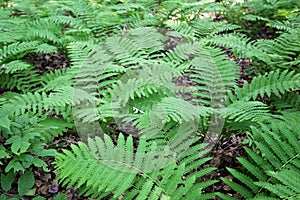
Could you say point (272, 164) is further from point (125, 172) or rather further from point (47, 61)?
point (47, 61)

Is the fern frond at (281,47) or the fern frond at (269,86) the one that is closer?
the fern frond at (269,86)

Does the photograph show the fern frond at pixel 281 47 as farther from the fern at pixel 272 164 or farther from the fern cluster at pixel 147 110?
the fern at pixel 272 164

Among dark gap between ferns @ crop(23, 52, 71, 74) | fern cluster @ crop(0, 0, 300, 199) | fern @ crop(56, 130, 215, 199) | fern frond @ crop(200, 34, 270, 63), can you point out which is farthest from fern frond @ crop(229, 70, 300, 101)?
dark gap between ferns @ crop(23, 52, 71, 74)

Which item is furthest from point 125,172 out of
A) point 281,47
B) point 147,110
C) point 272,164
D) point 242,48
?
point 281,47

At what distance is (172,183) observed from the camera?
2000mm

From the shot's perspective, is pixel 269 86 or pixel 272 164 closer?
pixel 272 164

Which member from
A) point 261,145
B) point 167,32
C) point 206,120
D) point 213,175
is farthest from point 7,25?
point 261,145

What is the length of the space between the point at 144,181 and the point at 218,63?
1.60m

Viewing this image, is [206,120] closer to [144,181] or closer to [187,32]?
[144,181]

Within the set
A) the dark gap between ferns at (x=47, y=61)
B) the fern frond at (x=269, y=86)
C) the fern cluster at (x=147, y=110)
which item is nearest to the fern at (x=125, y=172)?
the fern cluster at (x=147, y=110)

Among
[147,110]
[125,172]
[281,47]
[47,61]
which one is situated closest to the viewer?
[125,172]

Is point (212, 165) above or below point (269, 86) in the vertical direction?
below

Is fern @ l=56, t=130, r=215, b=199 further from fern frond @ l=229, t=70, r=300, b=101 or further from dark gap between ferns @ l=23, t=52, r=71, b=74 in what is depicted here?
dark gap between ferns @ l=23, t=52, r=71, b=74

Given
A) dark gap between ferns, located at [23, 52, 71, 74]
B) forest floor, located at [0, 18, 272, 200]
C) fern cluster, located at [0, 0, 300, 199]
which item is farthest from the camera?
dark gap between ferns, located at [23, 52, 71, 74]
